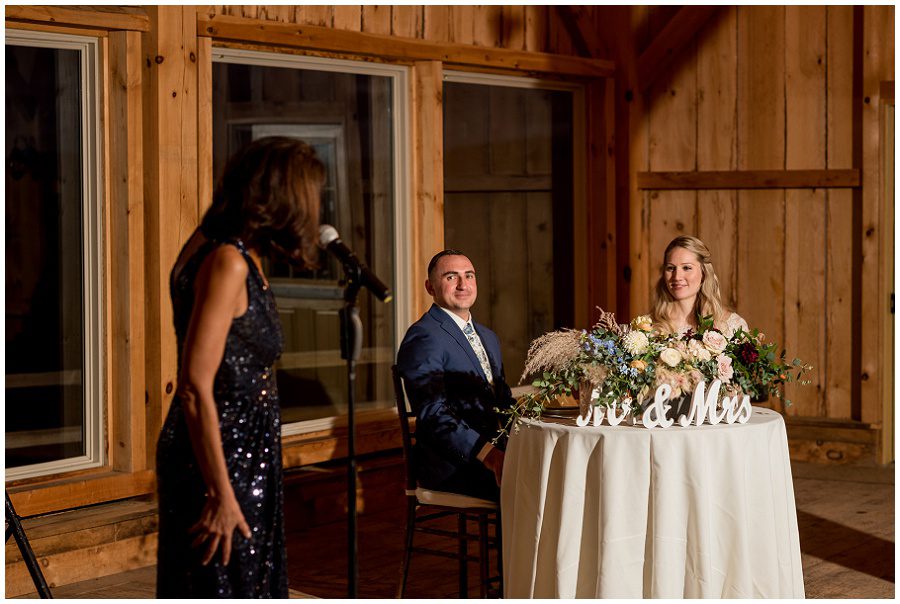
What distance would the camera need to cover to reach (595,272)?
7.44 meters

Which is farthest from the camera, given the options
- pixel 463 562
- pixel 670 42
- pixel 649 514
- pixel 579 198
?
pixel 579 198

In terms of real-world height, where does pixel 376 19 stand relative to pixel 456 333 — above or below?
above

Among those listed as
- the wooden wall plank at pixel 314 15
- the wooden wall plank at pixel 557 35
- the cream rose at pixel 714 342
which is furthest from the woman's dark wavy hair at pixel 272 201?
the wooden wall plank at pixel 557 35

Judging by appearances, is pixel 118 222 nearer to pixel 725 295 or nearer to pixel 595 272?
pixel 595 272

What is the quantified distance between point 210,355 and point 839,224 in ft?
17.8

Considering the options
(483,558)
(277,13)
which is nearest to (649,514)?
(483,558)

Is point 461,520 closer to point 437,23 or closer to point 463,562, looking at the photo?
point 463,562

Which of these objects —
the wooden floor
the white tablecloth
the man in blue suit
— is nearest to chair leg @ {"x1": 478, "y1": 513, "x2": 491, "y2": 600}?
the man in blue suit

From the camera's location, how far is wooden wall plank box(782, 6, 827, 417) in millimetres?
7148

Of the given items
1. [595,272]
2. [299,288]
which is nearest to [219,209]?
[299,288]

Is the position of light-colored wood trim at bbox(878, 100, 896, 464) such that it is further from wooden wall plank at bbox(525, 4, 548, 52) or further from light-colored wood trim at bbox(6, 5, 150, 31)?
light-colored wood trim at bbox(6, 5, 150, 31)

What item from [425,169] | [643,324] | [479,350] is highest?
[425,169]

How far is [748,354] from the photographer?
390 cm

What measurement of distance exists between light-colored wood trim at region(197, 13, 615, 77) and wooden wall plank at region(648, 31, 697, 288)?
0.41m
